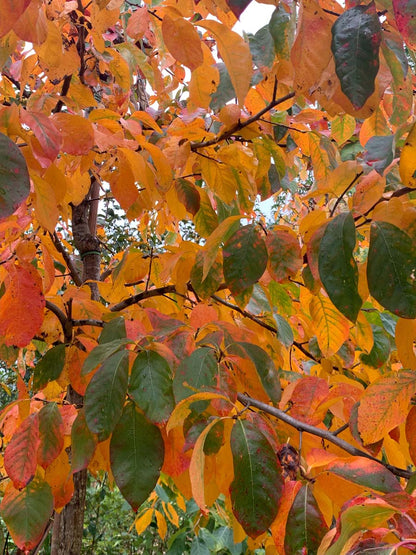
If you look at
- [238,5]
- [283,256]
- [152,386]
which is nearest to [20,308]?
[152,386]

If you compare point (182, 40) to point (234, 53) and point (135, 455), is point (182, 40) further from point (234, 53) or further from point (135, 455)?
point (135, 455)

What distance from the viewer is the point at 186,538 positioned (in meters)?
2.70

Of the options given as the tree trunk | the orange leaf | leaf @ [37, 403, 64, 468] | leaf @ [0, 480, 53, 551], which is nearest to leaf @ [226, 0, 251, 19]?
the orange leaf

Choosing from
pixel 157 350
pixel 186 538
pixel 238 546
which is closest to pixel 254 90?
pixel 157 350

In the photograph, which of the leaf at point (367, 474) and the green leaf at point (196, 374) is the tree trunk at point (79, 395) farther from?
the leaf at point (367, 474)

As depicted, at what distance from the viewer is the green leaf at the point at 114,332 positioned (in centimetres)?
79

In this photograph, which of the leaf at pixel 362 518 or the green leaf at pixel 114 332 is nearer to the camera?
the leaf at pixel 362 518

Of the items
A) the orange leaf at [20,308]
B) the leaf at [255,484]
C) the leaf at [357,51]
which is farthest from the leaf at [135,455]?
the leaf at [357,51]

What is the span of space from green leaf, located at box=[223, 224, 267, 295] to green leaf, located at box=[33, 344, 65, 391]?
0.35 meters

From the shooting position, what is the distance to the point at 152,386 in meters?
0.63

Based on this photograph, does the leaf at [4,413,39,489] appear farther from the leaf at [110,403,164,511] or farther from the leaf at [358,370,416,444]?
the leaf at [358,370,416,444]

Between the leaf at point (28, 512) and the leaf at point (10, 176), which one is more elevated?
the leaf at point (10, 176)

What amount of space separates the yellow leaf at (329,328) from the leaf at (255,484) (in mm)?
362

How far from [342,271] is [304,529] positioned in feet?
0.91
